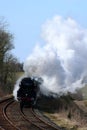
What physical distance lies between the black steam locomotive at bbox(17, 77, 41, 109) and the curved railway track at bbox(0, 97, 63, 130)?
174 cm

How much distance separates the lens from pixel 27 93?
40.3 m

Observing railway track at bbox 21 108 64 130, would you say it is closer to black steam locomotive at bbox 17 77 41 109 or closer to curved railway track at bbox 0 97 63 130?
curved railway track at bbox 0 97 63 130

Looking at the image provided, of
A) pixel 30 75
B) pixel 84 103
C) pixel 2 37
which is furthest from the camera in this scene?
pixel 2 37

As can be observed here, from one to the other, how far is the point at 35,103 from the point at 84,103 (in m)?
15.5

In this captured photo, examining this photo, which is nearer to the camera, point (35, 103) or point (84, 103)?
point (35, 103)

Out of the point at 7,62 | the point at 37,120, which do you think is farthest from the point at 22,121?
the point at 7,62

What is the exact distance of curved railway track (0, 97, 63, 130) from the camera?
27.3 meters

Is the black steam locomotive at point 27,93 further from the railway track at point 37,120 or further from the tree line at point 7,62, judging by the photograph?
the tree line at point 7,62

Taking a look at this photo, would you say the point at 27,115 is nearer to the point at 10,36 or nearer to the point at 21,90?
the point at 21,90

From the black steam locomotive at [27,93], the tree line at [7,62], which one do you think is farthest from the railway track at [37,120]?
the tree line at [7,62]

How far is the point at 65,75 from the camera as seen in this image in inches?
1757

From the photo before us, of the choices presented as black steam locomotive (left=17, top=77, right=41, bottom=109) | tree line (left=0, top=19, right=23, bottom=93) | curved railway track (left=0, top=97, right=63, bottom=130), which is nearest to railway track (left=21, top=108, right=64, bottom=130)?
curved railway track (left=0, top=97, right=63, bottom=130)

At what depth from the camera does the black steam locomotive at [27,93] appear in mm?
40188

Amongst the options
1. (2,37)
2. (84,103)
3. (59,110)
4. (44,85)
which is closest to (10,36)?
(2,37)
